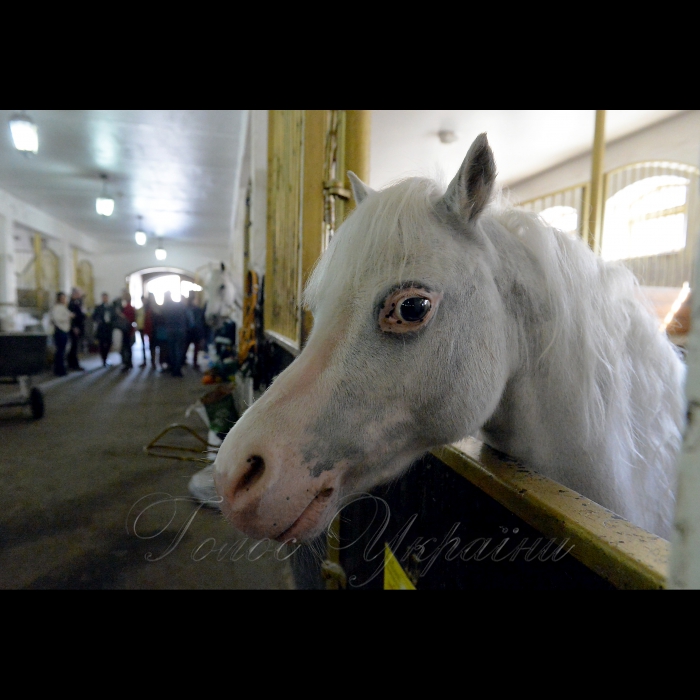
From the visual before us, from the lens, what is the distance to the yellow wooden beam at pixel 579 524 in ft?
1.45

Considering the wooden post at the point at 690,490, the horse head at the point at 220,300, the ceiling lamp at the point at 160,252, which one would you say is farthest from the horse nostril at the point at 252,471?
the ceiling lamp at the point at 160,252

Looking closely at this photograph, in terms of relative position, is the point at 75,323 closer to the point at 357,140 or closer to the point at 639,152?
the point at 357,140

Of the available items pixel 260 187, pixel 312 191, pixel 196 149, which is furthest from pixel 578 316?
pixel 196 149

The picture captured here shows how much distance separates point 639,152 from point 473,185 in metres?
4.13

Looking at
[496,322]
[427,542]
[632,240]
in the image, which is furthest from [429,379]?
[632,240]

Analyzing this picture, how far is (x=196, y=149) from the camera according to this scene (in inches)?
257

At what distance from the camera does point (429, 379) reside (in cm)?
79

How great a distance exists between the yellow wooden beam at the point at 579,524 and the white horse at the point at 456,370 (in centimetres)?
12

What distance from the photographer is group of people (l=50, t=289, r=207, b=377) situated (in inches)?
45.6

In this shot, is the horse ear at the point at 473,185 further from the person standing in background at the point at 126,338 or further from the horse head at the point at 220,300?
the horse head at the point at 220,300

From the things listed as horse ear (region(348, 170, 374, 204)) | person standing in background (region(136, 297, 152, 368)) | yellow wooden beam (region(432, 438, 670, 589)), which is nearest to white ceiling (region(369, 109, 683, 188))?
horse ear (region(348, 170, 374, 204))

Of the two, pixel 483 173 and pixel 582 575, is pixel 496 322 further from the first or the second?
pixel 582 575

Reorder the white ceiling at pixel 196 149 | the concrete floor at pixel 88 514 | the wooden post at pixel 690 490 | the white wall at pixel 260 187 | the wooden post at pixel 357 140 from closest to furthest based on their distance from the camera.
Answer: the wooden post at pixel 690 490, the concrete floor at pixel 88 514, the wooden post at pixel 357 140, the white ceiling at pixel 196 149, the white wall at pixel 260 187
